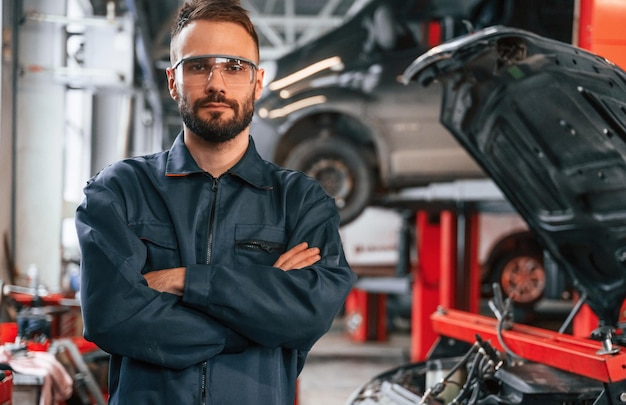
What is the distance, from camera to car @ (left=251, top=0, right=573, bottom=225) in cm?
559

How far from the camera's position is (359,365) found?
25.4 ft

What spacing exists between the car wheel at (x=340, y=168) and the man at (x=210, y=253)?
390cm

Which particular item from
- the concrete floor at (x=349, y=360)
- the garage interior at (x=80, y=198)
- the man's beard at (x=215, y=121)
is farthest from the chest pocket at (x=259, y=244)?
the concrete floor at (x=349, y=360)

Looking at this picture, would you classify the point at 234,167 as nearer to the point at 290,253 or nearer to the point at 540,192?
the point at 290,253

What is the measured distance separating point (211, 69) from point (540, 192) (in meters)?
1.75

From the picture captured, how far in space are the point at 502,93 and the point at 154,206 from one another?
1.45 m

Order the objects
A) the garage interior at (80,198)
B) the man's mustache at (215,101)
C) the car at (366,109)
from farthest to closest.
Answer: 1. the car at (366,109)
2. the garage interior at (80,198)
3. the man's mustache at (215,101)

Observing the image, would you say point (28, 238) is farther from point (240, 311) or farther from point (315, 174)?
point (240, 311)

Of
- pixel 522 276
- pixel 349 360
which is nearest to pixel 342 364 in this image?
pixel 349 360

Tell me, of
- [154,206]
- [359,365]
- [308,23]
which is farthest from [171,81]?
[308,23]

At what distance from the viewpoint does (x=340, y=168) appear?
18.8 feet

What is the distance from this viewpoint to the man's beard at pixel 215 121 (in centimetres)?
163

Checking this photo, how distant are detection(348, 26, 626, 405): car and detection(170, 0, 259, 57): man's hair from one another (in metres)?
0.90

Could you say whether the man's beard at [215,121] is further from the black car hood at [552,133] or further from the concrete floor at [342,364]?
the concrete floor at [342,364]
